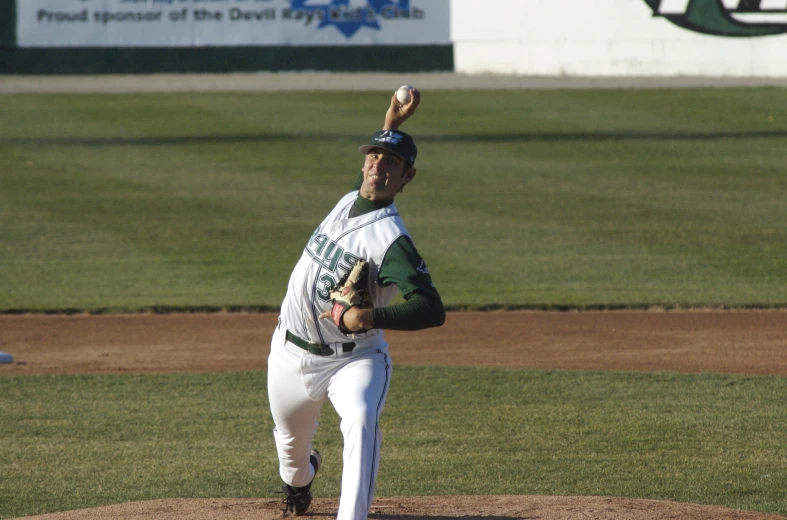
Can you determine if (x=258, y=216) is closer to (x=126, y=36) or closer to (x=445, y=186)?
(x=445, y=186)

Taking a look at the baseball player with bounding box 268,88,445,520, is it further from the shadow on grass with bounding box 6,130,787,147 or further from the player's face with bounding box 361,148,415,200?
the shadow on grass with bounding box 6,130,787,147

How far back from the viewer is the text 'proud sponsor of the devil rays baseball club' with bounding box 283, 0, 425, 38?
27.8 meters

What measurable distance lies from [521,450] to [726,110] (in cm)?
1675

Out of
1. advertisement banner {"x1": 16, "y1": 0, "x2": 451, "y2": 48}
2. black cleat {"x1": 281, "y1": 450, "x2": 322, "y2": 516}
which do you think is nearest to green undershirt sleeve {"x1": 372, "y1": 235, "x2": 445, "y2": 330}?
black cleat {"x1": 281, "y1": 450, "x2": 322, "y2": 516}

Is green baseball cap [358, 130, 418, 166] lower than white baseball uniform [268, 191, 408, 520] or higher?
higher

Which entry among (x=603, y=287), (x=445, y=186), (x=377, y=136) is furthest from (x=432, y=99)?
(x=377, y=136)

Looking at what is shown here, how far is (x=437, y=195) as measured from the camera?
54.3ft

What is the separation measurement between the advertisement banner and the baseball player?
2328 centimetres

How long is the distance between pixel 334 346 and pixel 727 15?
2297cm

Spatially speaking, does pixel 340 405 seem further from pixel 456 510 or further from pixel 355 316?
pixel 456 510

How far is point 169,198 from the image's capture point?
1617 centimetres

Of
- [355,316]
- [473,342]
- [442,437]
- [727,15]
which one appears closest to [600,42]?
[727,15]

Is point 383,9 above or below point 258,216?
above

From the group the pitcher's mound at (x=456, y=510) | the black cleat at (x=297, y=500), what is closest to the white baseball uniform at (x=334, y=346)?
the black cleat at (x=297, y=500)
